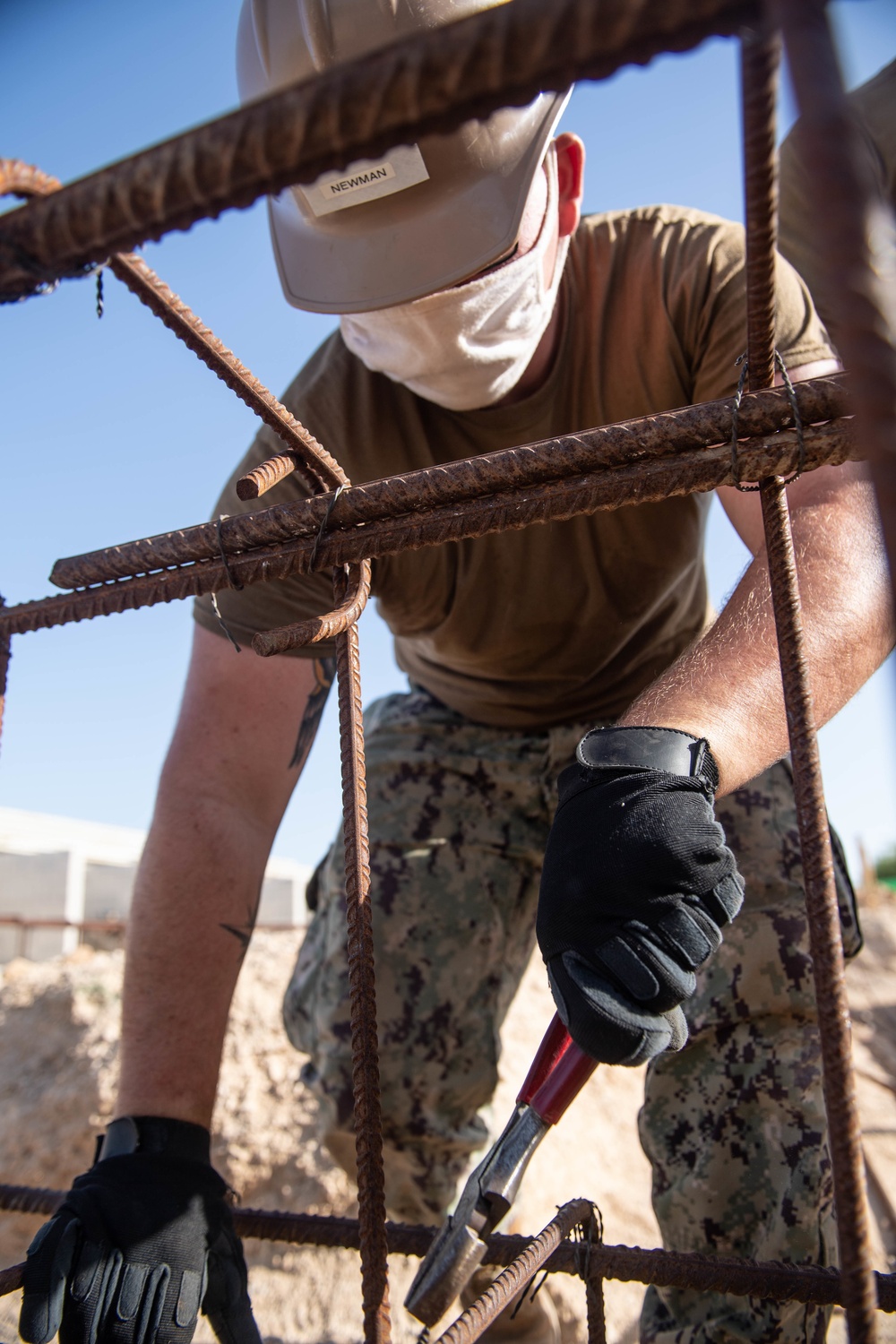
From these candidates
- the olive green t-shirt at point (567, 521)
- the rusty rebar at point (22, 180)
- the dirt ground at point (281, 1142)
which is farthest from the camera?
the dirt ground at point (281, 1142)

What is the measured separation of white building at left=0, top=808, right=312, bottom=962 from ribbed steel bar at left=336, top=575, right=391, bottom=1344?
9.15 m

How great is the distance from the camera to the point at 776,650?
4.00 ft

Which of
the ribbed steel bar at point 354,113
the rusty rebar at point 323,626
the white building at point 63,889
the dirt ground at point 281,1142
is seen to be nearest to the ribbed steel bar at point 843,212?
the ribbed steel bar at point 354,113

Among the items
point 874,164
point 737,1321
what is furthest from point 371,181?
point 737,1321

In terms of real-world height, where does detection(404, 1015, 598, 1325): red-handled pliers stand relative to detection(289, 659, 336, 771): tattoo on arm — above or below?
below

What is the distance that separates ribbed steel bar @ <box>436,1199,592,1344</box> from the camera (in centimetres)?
88

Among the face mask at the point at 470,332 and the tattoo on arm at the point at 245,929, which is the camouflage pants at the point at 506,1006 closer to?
the tattoo on arm at the point at 245,929

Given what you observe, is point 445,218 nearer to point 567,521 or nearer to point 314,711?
point 567,521

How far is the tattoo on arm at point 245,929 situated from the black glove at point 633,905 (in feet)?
2.73

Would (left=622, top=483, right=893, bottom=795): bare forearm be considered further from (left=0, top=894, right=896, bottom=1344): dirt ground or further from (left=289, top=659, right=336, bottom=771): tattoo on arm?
(left=0, top=894, right=896, bottom=1344): dirt ground

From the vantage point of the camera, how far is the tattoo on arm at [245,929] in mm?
1661

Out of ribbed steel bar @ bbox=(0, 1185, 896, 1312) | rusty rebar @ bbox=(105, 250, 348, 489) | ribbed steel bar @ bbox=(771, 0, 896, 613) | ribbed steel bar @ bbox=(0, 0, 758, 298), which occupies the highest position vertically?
rusty rebar @ bbox=(105, 250, 348, 489)

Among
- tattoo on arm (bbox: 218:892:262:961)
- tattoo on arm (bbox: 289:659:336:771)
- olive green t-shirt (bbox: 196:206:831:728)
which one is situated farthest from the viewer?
tattoo on arm (bbox: 289:659:336:771)

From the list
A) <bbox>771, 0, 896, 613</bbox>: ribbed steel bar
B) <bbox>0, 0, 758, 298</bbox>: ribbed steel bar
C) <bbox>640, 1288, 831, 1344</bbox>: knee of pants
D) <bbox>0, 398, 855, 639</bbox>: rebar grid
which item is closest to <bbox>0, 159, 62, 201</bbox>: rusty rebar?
<bbox>0, 0, 758, 298</bbox>: ribbed steel bar
